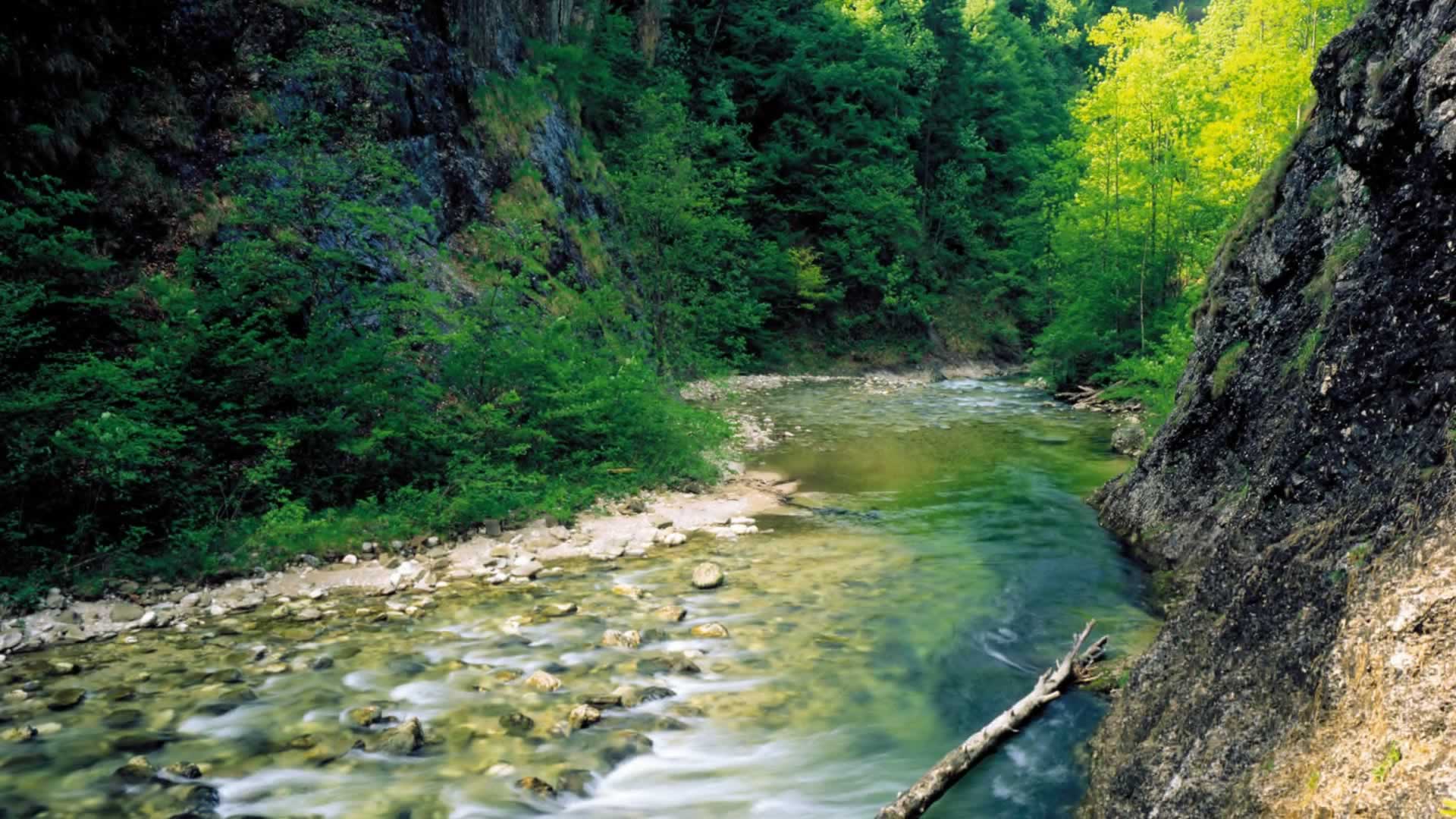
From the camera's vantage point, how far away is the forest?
8328 mm

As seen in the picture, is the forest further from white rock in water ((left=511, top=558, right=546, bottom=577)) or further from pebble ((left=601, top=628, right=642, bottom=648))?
pebble ((left=601, top=628, right=642, bottom=648))

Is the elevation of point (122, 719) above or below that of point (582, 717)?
above

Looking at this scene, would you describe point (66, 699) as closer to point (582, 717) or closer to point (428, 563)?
point (582, 717)

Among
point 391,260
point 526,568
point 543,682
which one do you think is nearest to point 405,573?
point 526,568

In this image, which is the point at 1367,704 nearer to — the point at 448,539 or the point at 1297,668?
the point at 1297,668

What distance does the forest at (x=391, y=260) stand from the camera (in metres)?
8.33

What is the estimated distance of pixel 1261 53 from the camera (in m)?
20.1

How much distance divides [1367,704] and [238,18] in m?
15.5

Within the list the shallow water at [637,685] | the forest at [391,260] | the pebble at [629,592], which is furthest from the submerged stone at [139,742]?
the pebble at [629,592]

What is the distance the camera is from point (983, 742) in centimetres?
547

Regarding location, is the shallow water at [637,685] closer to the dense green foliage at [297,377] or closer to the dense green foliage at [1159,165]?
the dense green foliage at [297,377]

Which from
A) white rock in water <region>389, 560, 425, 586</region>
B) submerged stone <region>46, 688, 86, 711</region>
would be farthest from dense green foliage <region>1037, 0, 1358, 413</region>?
submerged stone <region>46, 688, 86, 711</region>

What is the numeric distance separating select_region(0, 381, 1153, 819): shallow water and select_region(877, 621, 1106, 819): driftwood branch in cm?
12

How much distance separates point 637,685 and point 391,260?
853 centimetres
